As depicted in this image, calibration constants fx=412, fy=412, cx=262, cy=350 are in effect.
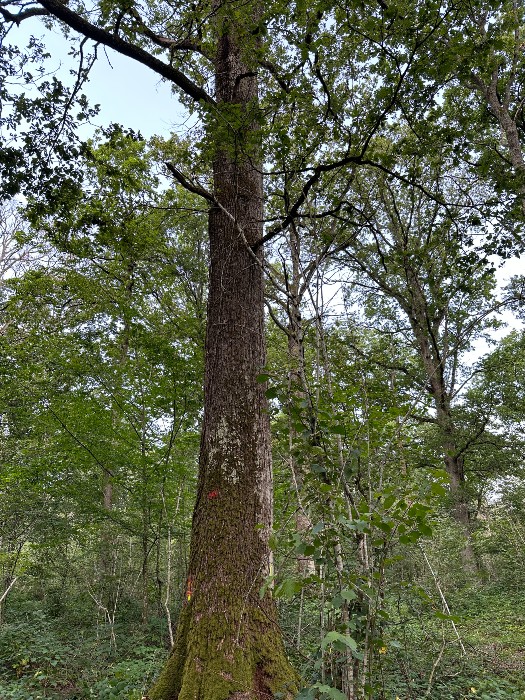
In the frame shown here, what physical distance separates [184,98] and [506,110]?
6.67 m

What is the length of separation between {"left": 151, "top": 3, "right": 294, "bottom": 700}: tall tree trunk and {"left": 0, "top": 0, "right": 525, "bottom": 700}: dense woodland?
17mm

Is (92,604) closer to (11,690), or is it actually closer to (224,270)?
(11,690)

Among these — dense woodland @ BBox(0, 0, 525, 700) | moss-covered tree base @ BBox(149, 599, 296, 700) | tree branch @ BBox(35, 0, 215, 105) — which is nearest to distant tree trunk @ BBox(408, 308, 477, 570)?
dense woodland @ BBox(0, 0, 525, 700)

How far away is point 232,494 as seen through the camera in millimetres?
2730

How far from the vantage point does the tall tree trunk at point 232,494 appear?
7.58 ft

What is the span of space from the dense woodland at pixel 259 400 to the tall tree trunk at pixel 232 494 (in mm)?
17

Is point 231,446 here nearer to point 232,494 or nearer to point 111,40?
point 232,494

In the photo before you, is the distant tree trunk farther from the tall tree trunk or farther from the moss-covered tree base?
the moss-covered tree base

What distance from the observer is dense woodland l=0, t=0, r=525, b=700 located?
7.05 ft

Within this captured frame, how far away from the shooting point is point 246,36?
3455 mm

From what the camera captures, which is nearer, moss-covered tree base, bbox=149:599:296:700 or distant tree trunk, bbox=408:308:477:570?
moss-covered tree base, bbox=149:599:296:700

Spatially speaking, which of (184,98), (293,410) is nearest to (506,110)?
(184,98)

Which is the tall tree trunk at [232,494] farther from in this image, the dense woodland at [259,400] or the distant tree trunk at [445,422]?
the distant tree trunk at [445,422]

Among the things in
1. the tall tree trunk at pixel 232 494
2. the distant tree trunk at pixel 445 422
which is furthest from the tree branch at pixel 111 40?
the distant tree trunk at pixel 445 422
